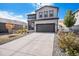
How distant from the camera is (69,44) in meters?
3.14

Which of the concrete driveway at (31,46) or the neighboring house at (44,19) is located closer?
the concrete driveway at (31,46)

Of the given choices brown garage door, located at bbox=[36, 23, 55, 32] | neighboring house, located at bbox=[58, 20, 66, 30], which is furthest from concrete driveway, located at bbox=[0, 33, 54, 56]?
neighboring house, located at bbox=[58, 20, 66, 30]

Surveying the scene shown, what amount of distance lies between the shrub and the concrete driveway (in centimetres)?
39

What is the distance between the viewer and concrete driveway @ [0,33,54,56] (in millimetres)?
3116

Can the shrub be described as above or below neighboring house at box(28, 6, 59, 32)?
below

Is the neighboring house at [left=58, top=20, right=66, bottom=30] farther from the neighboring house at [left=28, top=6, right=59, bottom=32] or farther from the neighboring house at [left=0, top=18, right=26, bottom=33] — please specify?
the neighboring house at [left=0, top=18, right=26, bottom=33]

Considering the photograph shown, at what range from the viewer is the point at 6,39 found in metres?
3.57

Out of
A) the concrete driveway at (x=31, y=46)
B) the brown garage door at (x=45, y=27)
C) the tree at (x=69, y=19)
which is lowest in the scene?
the concrete driveway at (x=31, y=46)

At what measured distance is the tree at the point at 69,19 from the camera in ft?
11.3

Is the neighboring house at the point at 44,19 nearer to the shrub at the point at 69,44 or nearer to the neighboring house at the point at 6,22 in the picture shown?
the neighboring house at the point at 6,22

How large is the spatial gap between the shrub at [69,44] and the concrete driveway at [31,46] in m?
0.39

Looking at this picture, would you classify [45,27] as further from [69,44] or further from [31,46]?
[69,44]

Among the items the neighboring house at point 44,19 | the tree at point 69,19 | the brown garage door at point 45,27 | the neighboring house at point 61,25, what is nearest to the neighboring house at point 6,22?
the neighboring house at point 44,19

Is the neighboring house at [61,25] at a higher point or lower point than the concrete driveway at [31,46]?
higher
